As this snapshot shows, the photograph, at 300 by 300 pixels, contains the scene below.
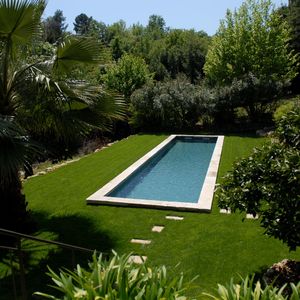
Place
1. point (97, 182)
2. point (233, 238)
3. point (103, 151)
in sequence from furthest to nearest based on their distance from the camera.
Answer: point (103, 151) → point (97, 182) → point (233, 238)

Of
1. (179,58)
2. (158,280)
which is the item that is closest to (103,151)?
(158,280)

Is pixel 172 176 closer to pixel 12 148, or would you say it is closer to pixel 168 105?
pixel 12 148

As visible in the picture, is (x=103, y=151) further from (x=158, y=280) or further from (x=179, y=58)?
(x=179, y=58)

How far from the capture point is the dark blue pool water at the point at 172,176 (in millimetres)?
10367

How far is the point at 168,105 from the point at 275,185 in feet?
50.5

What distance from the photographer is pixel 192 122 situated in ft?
66.8

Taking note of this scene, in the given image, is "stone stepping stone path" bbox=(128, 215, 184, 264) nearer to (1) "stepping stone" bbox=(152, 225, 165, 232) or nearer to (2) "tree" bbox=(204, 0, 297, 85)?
(1) "stepping stone" bbox=(152, 225, 165, 232)

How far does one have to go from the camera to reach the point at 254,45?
21859 mm

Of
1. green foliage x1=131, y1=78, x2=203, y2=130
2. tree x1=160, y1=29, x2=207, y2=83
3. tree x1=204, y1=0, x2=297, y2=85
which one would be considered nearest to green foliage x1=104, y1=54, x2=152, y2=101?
green foliage x1=131, y1=78, x2=203, y2=130

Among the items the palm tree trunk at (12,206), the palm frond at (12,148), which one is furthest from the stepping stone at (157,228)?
the palm frond at (12,148)

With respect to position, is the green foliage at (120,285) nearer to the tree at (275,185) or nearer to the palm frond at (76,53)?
the tree at (275,185)

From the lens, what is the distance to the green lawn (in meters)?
5.87

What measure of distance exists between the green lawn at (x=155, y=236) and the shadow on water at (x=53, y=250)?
15 millimetres

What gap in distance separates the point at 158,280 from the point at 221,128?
58.8 ft
